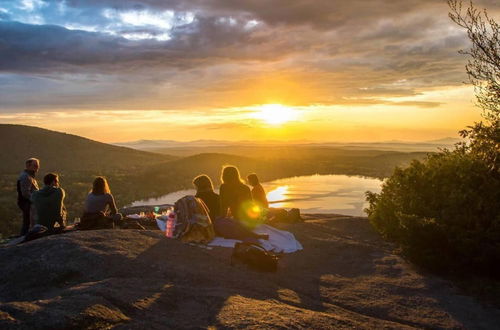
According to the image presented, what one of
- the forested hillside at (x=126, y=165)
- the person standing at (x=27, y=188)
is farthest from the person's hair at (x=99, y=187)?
the forested hillside at (x=126, y=165)

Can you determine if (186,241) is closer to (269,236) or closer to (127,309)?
(269,236)

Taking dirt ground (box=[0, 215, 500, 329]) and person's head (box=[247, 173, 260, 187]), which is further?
person's head (box=[247, 173, 260, 187])

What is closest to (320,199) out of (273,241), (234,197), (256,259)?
(273,241)

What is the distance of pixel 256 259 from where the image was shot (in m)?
10.5

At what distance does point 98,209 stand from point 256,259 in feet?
17.4

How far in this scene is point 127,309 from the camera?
691cm

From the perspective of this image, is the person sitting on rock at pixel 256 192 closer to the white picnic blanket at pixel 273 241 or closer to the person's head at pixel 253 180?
the person's head at pixel 253 180

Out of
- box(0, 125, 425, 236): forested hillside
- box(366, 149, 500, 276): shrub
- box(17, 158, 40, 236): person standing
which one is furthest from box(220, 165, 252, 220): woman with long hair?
box(0, 125, 425, 236): forested hillside

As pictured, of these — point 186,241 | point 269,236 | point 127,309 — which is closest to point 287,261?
point 269,236

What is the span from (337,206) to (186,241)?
34622 millimetres

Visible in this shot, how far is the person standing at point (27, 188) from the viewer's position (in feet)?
45.9

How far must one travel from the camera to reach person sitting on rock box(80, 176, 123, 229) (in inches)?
508

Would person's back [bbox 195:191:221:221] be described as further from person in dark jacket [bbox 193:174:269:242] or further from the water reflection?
the water reflection

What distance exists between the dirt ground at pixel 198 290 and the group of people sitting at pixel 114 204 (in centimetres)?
142
